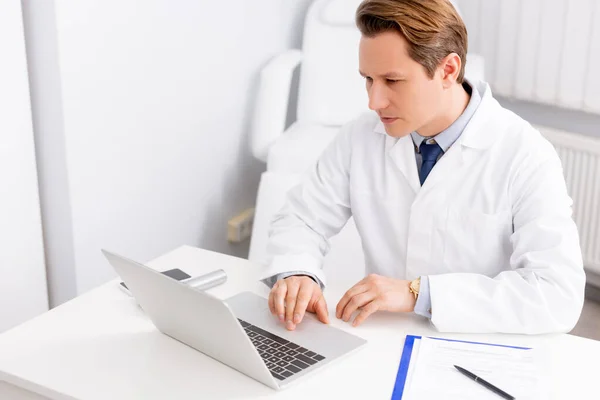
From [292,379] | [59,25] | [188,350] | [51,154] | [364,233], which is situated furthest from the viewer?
[51,154]

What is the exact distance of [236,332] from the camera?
1234 mm

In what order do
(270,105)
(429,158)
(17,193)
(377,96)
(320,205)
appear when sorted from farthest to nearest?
1. (270,105)
2. (17,193)
3. (320,205)
4. (429,158)
5. (377,96)

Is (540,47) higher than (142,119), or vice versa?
(540,47)

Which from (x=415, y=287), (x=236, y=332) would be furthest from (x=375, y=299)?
(x=236, y=332)

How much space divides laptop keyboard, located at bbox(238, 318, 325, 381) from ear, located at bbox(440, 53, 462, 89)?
23.0 inches

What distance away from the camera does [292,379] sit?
1302 mm

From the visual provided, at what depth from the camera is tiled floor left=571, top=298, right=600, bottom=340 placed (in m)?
2.85

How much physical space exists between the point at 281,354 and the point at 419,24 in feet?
2.09

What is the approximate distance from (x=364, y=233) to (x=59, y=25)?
3.06 feet

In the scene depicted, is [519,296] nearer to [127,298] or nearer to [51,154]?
[127,298]

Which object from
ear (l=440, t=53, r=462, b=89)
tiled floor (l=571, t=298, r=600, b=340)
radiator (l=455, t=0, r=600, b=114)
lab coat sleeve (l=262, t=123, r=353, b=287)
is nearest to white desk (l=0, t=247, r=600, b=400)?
lab coat sleeve (l=262, t=123, r=353, b=287)

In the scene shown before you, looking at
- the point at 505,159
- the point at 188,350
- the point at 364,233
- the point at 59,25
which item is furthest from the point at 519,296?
the point at 59,25

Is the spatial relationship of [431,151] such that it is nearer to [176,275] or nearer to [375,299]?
[375,299]

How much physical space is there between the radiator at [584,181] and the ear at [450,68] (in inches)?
55.2
